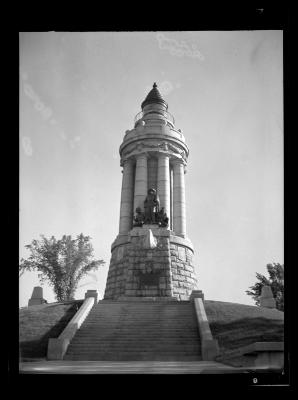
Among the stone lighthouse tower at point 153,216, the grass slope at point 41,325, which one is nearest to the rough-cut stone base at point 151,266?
the stone lighthouse tower at point 153,216

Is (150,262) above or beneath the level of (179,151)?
beneath

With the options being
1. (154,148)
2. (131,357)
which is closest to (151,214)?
(154,148)

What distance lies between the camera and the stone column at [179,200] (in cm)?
2527

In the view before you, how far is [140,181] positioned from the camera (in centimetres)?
2536

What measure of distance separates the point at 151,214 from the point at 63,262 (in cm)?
1235

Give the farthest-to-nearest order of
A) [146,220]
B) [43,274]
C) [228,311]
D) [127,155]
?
[43,274] < [127,155] < [146,220] < [228,311]

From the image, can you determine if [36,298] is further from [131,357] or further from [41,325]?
[131,357]

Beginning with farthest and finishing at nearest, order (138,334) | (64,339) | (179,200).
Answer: (179,200), (138,334), (64,339)

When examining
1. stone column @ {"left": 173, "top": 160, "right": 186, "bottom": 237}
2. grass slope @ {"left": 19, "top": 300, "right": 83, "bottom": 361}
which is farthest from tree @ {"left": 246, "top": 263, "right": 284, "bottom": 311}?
grass slope @ {"left": 19, "top": 300, "right": 83, "bottom": 361}
